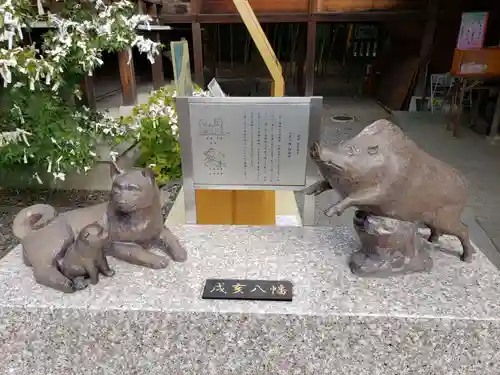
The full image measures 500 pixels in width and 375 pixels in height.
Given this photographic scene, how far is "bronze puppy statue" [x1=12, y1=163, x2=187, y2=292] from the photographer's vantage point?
1363mm

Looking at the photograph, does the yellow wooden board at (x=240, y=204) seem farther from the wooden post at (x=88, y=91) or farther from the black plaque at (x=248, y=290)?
the wooden post at (x=88, y=91)

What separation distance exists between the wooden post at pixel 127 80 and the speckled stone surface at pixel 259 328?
2.82m

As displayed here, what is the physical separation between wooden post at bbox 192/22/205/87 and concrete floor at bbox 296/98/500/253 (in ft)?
5.15

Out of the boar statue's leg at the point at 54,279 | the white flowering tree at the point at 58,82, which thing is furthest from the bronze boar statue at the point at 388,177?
the white flowering tree at the point at 58,82

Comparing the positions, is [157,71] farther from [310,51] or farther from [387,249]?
[387,249]

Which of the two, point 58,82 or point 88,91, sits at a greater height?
point 58,82

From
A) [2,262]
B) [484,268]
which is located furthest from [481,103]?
[2,262]

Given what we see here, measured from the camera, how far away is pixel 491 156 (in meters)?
4.21

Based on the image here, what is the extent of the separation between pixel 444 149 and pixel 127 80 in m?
3.31

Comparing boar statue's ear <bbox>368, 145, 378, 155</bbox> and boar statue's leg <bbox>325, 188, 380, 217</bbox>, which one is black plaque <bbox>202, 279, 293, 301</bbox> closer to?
boar statue's leg <bbox>325, 188, 380, 217</bbox>

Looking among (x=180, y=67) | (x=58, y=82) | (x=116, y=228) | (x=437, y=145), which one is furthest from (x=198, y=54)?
(x=116, y=228)

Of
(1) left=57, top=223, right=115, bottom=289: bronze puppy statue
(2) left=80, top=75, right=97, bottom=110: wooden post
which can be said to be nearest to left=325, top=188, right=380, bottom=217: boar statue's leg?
(1) left=57, top=223, right=115, bottom=289: bronze puppy statue

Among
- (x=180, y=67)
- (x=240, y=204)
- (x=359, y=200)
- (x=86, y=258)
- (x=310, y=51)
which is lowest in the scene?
(x=240, y=204)

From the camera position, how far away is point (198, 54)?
182 inches
